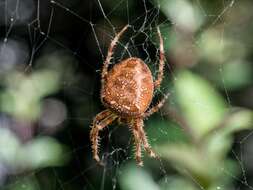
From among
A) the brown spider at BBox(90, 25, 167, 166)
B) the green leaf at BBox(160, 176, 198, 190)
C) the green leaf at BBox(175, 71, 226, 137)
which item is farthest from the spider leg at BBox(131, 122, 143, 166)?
the green leaf at BBox(175, 71, 226, 137)

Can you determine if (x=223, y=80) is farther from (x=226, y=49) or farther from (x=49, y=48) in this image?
(x=49, y=48)

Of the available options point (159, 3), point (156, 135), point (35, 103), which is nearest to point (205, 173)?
point (156, 135)

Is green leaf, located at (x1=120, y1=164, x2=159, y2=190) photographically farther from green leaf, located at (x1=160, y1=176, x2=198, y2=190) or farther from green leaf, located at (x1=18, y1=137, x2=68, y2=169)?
green leaf, located at (x1=18, y1=137, x2=68, y2=169)

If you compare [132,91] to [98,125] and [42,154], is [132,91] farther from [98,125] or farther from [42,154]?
[42,154]

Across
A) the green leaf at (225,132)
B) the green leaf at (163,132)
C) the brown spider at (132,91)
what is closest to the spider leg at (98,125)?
the brown spider at (132,91)

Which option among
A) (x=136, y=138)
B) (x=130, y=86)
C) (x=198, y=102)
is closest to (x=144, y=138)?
(x=136, y=138)

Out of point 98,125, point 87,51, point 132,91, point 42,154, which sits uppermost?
point 132,91
